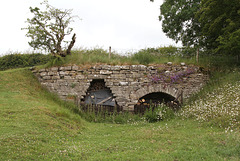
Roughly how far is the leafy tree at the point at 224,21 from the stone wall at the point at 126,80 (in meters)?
2.22

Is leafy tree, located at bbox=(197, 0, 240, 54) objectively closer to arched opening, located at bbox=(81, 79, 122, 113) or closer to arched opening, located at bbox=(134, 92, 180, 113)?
arched opening, located at bbox=(134, 92, 180, 113)

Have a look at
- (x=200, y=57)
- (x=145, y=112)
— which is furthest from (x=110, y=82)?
(x=200, y=57)

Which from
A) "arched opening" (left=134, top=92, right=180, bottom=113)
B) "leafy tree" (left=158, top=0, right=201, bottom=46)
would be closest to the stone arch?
"arched opening" (left=134, top=92, right=180, bottom=113)

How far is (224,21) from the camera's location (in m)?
11.4

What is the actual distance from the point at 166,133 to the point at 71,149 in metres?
3.16

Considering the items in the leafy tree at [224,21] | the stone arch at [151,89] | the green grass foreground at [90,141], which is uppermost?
the leafy tree at [224,21]

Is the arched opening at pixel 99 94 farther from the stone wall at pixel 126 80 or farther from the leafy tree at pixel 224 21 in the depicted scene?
the leafy tree at pixel 224 21

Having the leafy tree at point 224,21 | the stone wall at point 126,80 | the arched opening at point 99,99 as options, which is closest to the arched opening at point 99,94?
the arched opening at point 99,99

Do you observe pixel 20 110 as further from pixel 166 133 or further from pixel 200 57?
pixel 200 57

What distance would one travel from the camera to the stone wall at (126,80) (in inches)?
451

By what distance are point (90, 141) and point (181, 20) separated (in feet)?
40.9

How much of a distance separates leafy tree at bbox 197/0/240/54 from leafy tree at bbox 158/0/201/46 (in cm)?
252

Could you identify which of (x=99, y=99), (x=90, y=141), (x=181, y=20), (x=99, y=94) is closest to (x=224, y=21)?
(x=181, y=20)

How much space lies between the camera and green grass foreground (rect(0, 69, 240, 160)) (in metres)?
4.66
